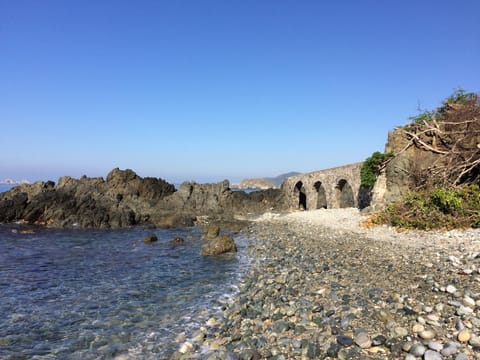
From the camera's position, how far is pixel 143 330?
7.21 metres

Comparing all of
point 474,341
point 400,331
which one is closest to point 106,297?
point 400,331

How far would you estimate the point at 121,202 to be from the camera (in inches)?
1344

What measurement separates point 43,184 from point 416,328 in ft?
127

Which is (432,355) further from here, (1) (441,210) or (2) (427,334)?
(1) (441,210)

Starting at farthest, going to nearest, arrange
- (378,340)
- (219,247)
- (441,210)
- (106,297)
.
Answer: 1. (219,247)
2. (441,210)
3. (106,297)
4. (378,340)

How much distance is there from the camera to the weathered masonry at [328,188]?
97.9 feet

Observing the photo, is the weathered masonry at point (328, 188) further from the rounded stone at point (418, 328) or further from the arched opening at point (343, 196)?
the rounded stone at point (418, 328)

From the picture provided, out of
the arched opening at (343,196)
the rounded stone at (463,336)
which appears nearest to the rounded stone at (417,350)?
the rounded stone at (463,336)

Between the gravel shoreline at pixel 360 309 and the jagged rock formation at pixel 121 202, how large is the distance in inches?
848

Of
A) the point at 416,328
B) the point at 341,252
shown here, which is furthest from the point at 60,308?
the point at 341,252

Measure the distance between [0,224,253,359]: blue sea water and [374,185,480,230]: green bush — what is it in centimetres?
805

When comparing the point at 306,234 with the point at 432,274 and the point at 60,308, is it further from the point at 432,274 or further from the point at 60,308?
the point at 60,308

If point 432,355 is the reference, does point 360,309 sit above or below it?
below

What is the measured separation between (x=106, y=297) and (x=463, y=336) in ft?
29.5
